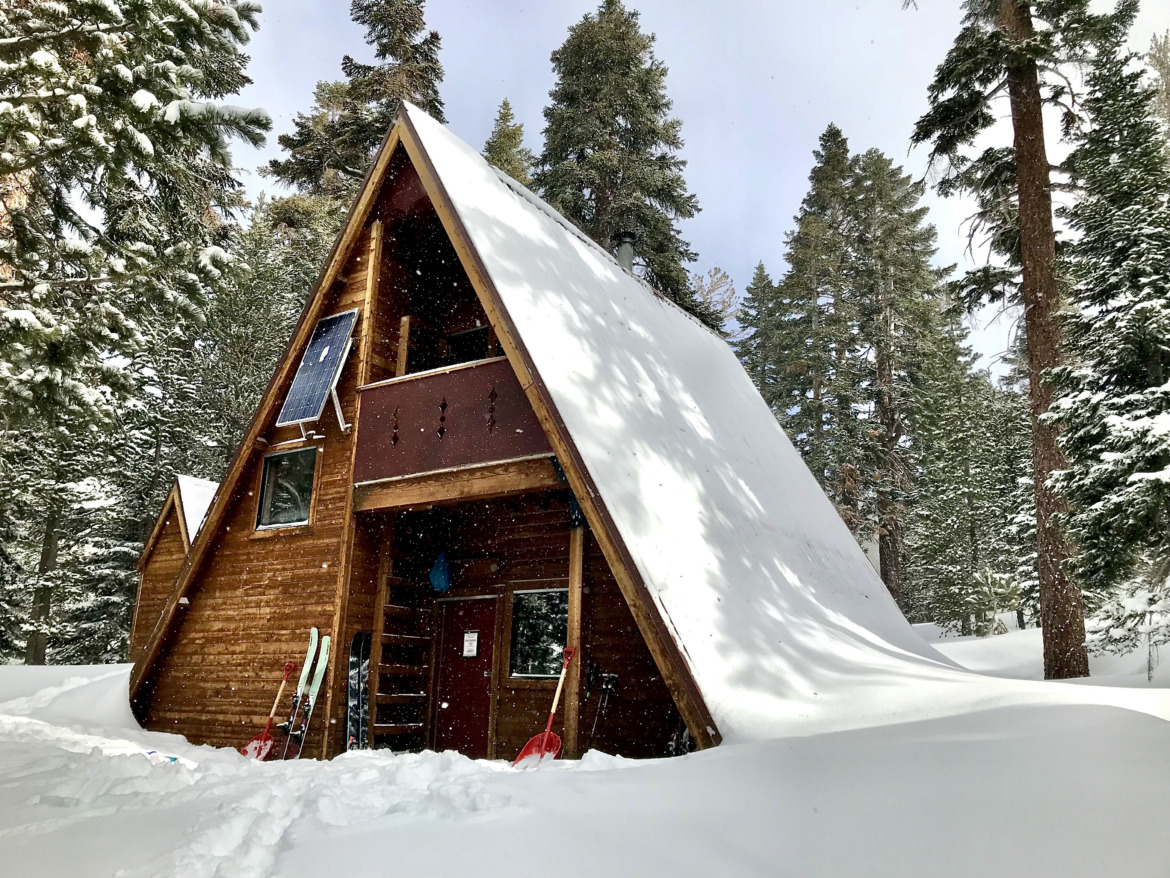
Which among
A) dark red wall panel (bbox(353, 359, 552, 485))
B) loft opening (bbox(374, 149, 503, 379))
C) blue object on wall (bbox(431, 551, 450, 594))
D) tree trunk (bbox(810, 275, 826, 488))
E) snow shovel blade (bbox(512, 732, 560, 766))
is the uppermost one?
tree trunk (bbox(810, 275, 826, 488))

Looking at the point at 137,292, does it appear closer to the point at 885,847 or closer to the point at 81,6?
the point at 81,6

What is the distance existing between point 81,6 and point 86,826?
639cm

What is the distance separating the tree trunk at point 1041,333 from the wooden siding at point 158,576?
683 inches

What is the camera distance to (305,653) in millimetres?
8531

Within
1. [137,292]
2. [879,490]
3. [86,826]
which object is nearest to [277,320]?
[137,292]

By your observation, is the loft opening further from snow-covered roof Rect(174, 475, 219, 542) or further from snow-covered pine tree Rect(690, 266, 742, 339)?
snow-covered pine tree Rect(690, 266, 742, 339)

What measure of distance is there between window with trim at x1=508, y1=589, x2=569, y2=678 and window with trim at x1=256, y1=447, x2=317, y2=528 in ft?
9.29

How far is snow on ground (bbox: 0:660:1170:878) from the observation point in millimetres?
3047

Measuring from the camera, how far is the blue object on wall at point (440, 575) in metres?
9.26

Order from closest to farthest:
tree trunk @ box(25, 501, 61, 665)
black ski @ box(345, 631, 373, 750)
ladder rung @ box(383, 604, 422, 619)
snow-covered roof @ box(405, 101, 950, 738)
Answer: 1. snow-covered roof @ box(405, 101, 950, 738)
2. black ski @ box(345, 631, 373, 750)
3. ladder rung @ box(383, 604, 422, 619)
4. tree trunk @ box(25, 501, 61, 665)

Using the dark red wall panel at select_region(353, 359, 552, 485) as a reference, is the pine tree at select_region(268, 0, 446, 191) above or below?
above

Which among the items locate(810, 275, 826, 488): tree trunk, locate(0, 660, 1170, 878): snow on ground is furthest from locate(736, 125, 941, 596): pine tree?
locate(0, 660, 1170, 878): snow on ground

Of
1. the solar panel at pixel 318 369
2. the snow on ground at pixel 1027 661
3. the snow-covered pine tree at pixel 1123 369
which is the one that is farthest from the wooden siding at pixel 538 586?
the snow on ground at pixel 1027 661

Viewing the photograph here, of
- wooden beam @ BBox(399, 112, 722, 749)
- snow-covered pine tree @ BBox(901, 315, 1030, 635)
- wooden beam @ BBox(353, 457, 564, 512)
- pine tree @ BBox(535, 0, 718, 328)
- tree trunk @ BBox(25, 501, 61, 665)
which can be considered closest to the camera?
wooden beam @ BBox(399, 112, 722, 749)
